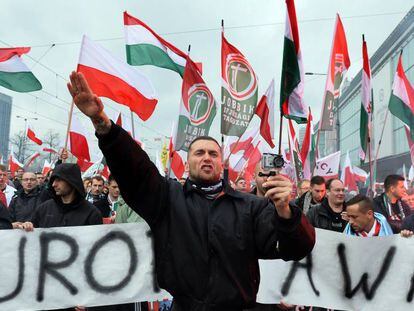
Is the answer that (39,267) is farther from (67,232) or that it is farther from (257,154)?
(257,154)

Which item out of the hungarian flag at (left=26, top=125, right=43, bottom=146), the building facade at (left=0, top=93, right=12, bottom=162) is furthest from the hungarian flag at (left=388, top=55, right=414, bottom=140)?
the building facade at (left=0, top=93, right=12, bottom=162)

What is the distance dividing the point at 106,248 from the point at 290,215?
2.33 metres

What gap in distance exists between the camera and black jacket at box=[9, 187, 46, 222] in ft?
20.7

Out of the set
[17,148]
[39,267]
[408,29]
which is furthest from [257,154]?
[17,148]

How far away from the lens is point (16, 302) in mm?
3713

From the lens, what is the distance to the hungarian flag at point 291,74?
3.95m

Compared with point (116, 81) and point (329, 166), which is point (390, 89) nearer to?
point (329, 166)

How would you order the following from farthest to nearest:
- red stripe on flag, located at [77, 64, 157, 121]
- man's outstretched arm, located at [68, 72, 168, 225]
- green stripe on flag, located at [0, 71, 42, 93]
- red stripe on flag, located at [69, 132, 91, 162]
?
red stripe on flag, located at [69, 132, 91, 162]
green stripe on flag, located at [0, 71, 42, 93]
red stripe on flag, located at [77, 64, 157, 121]
man's outstretched arm, located at [68, 72, 168, 225]

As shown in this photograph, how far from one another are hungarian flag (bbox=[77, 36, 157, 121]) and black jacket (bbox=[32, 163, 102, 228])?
1837mm

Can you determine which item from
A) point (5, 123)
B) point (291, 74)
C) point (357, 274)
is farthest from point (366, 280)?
point (5, 123)

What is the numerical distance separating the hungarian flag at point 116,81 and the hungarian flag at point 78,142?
11.0ft

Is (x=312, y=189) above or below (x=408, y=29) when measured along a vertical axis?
below

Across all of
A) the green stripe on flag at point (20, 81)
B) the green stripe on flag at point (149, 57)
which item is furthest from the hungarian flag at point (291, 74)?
the green stripe on flag at point (20, 81)

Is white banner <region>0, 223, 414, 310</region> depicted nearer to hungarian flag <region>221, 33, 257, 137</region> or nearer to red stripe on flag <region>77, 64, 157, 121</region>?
red stripe on flag <region>77, 64, 157, 121</region>
